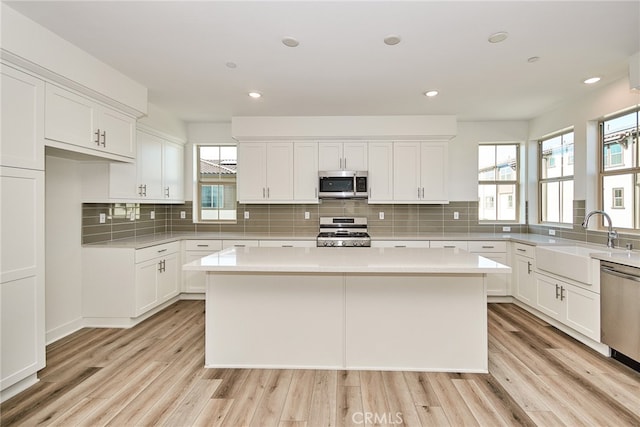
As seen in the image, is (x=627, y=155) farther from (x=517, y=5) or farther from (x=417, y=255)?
(x=417, y=255)

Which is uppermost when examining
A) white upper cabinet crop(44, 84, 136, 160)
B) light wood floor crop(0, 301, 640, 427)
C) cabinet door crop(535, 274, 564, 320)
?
white upper cabinet crop(44, 84, 136, 160)

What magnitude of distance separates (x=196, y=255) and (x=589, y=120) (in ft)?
16.8

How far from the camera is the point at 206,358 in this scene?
99.0 inches

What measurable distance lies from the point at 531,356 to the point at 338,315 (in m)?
1.75

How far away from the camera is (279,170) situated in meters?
4.50

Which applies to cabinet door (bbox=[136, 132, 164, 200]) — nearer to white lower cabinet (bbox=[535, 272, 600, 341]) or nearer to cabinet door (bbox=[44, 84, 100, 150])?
cabinet door (bbox=[44, 84, 100, 150])

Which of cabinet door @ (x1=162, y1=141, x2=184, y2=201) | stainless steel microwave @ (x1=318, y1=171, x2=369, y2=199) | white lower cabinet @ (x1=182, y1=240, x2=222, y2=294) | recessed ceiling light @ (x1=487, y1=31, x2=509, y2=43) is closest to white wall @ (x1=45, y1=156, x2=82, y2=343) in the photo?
cabinet door @ (x1=162, y1=141, x2=184, y2=201)

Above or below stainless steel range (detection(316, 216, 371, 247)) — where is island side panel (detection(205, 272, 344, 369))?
below

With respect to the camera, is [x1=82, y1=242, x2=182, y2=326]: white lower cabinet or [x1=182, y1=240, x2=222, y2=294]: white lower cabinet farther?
[x1=182, y1=240, x2=222, y2=294]: white lower cabinet

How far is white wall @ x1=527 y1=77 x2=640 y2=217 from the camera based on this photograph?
3143 millimetres

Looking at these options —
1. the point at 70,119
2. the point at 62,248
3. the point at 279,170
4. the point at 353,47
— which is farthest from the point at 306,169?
the point at 62,248

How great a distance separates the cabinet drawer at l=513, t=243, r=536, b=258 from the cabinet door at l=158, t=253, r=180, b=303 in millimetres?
4482

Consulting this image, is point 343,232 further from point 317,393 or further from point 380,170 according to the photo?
point 317,393

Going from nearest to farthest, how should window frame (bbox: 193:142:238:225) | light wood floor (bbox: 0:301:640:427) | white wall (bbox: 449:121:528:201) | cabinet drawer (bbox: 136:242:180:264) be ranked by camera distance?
light wood floor (bbox: 0:301:640:427), cabinet drawer (bbox: 136:242:180:264), white wall (bbox: 449:121:528:201), window frame (bbox: 193:142:238:225)
